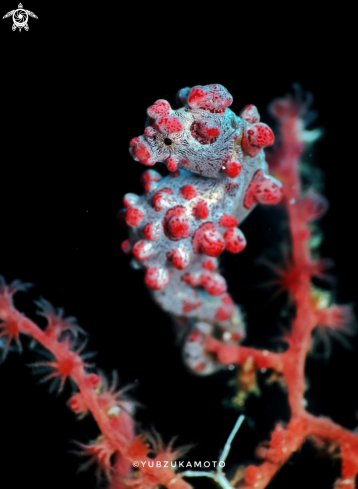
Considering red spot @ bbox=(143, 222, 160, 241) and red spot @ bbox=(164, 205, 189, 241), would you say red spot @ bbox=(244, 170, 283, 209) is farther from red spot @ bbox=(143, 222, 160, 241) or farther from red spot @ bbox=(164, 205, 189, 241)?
red spot @ bbox=(143, 222, 160, 241)

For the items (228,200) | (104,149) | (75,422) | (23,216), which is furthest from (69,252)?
(228,200)

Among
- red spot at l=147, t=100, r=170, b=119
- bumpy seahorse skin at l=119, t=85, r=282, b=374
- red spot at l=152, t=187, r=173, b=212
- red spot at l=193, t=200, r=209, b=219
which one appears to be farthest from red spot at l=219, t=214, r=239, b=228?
red spot at l=147, t=100, r=170, b=119

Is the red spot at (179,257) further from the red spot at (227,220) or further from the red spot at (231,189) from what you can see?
the red spot at (231,189)

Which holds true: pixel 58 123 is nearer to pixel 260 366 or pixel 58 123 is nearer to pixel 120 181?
pixel 120 181

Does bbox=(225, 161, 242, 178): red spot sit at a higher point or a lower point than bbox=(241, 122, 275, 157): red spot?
lower

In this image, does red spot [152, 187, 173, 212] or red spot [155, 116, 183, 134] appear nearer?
red spot [155, 116, 183, 134]

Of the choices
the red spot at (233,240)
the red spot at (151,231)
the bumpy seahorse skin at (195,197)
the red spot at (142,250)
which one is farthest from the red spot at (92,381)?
the red spot at (233,240)
